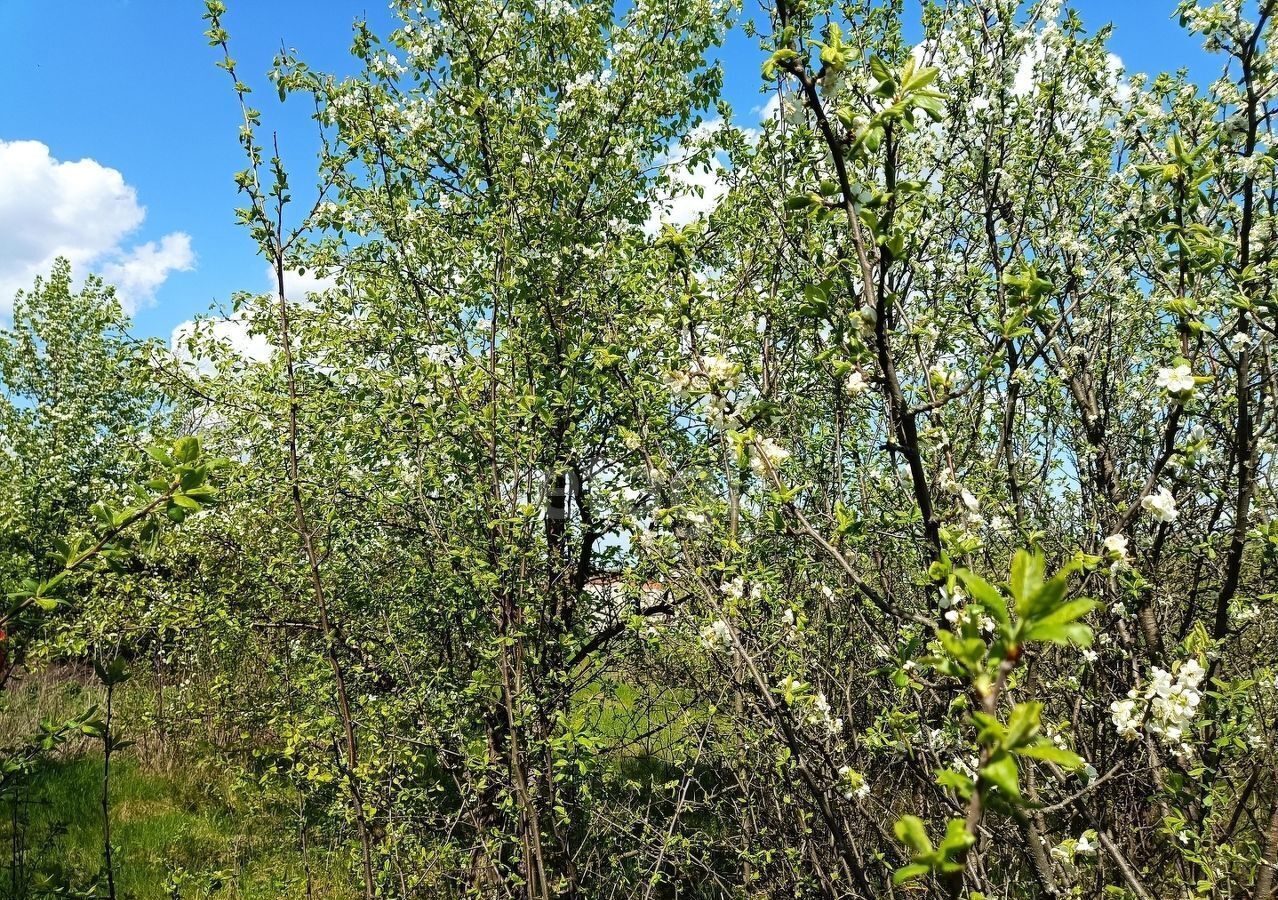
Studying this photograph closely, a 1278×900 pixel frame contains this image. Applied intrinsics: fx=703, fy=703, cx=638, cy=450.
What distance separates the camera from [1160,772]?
105 inches

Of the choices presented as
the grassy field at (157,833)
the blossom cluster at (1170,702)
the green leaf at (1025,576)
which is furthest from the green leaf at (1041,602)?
the grassy field at (157,833)

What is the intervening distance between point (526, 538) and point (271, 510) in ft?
5.36

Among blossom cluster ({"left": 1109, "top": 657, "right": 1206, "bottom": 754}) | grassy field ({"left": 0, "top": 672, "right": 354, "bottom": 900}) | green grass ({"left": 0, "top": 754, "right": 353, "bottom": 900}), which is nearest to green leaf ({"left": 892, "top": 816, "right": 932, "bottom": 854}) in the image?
blossom cluster ({"left": 1109, "top": 657, "right": 1206, "bottom": 754})

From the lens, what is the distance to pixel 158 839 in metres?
5.84

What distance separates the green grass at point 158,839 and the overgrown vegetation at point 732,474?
2.7 inches

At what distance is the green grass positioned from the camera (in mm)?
4922

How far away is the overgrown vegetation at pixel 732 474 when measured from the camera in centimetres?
218

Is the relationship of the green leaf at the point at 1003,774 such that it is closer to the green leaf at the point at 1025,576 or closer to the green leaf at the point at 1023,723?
the green leaf at the point at 1023,723

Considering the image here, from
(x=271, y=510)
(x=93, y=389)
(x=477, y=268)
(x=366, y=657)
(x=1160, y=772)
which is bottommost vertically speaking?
(x=1160, y=772)

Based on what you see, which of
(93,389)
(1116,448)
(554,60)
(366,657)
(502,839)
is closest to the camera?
(502,839)

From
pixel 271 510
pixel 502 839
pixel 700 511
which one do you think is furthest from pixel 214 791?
pixel 700 511

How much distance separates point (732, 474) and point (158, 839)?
18.9 feet

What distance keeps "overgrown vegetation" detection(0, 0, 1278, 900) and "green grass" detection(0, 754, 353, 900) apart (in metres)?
0.07

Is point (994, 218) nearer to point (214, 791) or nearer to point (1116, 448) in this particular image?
point (1116, 448)
